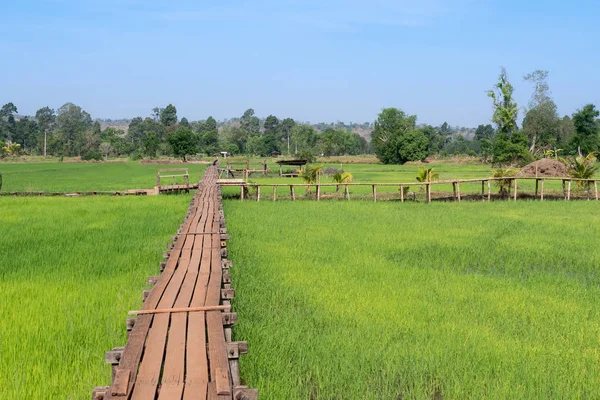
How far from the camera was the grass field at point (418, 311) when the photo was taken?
4227 millimetres

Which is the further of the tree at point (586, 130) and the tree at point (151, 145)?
the tree at point (151, 145)

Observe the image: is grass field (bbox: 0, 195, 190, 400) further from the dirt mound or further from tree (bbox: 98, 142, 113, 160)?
tree (bbox: 98, 142, 113, 160)

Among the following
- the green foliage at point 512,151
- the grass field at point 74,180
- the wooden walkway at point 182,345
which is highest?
the green foliage at point 512,151

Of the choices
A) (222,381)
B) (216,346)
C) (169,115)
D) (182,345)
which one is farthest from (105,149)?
(222,381)

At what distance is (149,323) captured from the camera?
13.0ft

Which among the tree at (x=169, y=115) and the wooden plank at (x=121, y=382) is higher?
the tree at (x=169, y=115)

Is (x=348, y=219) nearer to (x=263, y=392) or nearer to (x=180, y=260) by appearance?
(x=180, y=260)

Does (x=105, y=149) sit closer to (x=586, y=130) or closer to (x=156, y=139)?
(x=156, y=139)

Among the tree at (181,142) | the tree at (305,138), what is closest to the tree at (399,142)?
the tree at (305,138)

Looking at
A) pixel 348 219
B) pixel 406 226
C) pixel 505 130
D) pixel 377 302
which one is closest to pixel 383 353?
pixel 377 302

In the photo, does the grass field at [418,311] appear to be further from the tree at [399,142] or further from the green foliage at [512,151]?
the tree at [399,142]

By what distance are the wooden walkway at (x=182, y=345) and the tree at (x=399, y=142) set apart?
5056 centimetres

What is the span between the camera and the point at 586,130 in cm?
4788

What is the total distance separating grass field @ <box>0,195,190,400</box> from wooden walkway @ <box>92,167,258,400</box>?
619mm
